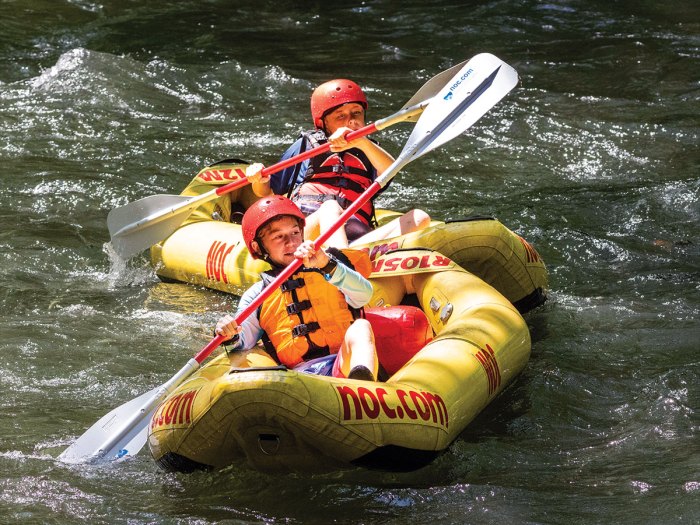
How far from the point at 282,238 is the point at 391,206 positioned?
3.28 metres

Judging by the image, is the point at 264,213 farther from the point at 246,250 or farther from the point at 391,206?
the point at 391,206

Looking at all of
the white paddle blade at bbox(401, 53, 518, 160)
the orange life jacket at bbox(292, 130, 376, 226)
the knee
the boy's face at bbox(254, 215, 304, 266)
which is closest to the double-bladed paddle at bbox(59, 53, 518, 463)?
the white paddle blade at bbox(401, 53, 518, 160)

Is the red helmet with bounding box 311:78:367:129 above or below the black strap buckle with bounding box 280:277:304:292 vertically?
above

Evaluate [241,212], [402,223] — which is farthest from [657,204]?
A: [241,212]

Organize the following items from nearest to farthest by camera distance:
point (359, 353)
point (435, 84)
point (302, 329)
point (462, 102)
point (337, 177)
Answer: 1. point (359, 353)
2. point (302, 329)
3. point (462, 102)
4. point (435, 84)
5. point (337, 177)

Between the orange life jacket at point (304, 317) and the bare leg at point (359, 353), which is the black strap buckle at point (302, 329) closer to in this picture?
the orange life jacket at point (304, 317)

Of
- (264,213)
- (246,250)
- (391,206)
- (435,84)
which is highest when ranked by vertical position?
(435,84)

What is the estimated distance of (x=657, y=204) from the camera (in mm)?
7512

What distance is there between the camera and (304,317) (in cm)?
461

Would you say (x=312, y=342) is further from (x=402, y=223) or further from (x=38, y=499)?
(x=402, y=223)

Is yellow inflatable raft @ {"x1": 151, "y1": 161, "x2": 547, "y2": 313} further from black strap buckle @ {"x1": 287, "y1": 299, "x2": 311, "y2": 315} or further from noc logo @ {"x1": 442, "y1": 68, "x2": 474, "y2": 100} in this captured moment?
black strap buckle @ {"x1": 287, "y1": 299, "x2": 311, "y2": 315}

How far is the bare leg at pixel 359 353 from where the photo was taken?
13.5 feet

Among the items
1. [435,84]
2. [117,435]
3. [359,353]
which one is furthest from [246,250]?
[359,353]

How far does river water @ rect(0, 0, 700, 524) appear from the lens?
4031 millimetres
